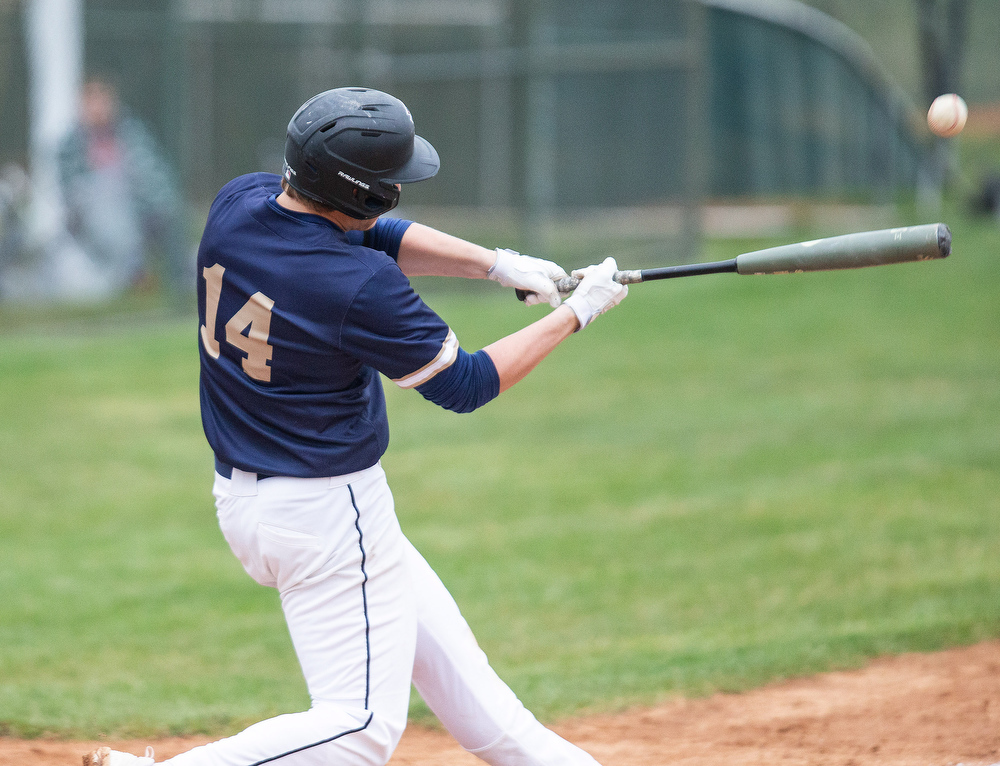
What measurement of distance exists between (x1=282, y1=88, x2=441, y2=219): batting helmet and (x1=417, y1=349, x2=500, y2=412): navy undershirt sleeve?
451 millimetres

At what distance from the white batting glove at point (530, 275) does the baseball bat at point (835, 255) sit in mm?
45

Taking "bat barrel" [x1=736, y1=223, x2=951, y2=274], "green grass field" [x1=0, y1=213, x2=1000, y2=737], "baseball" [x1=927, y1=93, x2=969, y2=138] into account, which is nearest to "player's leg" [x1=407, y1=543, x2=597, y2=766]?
"bat barrel" [x1=736, y1=223, x2=951, y2=274]

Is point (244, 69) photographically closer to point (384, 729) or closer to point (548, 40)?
point (548, 40)

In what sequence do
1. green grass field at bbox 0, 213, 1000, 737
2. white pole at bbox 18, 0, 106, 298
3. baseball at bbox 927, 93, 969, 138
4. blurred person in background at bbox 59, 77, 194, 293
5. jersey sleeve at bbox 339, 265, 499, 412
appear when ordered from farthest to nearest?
1. blurred person in background at bbox 59, 77, 194, 293
2. white pole at bbox 18, 0, 106, 298
3. green grass field at bbox 0, 213, 1000, 737
4. baseball at bbox 927, 93, 969, 138
5. jersey sleeve at bbox 339, 265, 499, 412

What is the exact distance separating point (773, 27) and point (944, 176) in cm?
418

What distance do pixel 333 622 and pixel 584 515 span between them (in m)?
4.89

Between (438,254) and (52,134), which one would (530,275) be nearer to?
(438,254)

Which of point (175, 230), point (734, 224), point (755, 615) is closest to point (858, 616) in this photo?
point (755, 615)

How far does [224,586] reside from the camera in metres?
6.39

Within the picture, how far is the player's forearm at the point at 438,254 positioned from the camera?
3.34 m

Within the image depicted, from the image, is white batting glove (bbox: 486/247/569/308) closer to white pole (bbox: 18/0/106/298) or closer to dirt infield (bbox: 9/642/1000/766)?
dirt infield (bbox: 9/642/1000/766)

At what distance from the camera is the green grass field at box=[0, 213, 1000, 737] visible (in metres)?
5.14

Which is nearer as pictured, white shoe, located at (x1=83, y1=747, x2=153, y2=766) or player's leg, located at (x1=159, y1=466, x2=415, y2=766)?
player's leg, located at (x1=159, y1=466, x2=415, y2=766)

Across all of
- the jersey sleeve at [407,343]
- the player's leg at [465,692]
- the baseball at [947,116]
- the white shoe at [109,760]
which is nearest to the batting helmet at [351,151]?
the jersey sleeve at [407,343]
